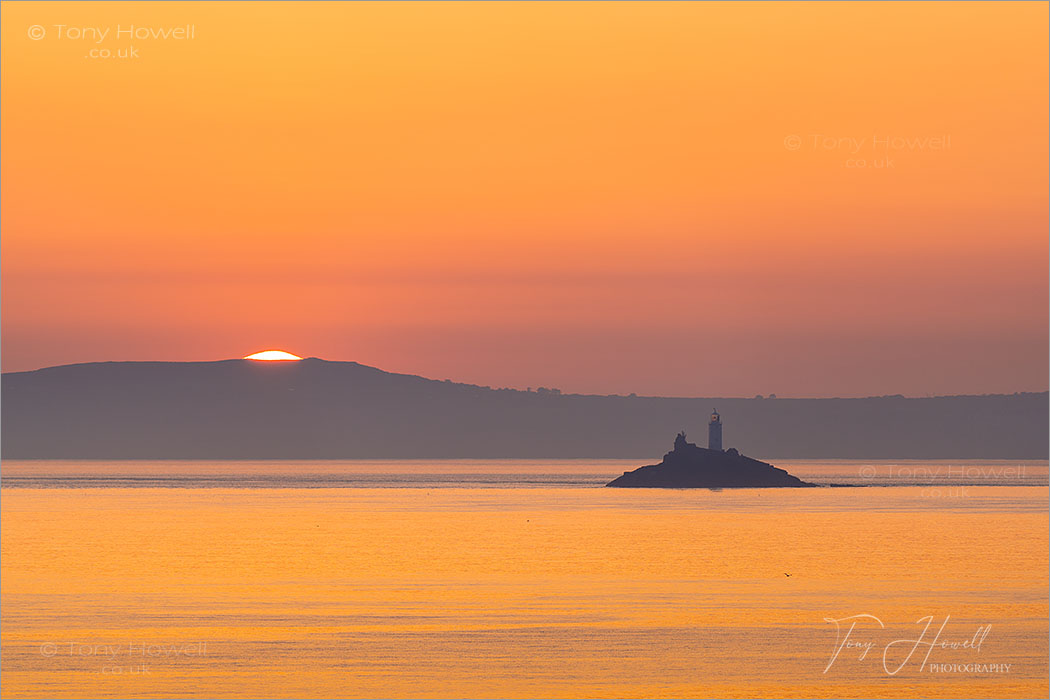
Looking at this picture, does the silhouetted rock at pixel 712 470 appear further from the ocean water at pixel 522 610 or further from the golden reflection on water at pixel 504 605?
the ocean water at pixel 522 610

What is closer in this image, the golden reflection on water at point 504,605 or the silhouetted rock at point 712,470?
the golden reflection on water at point 504,605

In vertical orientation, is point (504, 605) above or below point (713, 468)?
below

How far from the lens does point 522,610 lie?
49.7 meters

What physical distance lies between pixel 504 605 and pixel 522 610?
1.88 meters

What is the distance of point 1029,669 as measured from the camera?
38.1m

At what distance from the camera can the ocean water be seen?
3653 centimetres

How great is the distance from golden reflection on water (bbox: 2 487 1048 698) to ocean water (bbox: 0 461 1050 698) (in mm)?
138

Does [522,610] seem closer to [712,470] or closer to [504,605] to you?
[504,605]

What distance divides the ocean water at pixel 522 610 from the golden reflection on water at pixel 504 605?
0.45ft

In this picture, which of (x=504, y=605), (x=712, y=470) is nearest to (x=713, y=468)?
(x=712, y=470)

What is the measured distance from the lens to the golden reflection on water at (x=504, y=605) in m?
36.5

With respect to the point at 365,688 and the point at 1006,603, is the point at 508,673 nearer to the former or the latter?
the point at 365,688

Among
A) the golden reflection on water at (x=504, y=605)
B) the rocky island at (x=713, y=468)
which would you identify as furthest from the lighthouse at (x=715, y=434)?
the golden reflection on water at (x=504, y=605)

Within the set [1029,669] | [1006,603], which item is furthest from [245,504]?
[1029,669]
